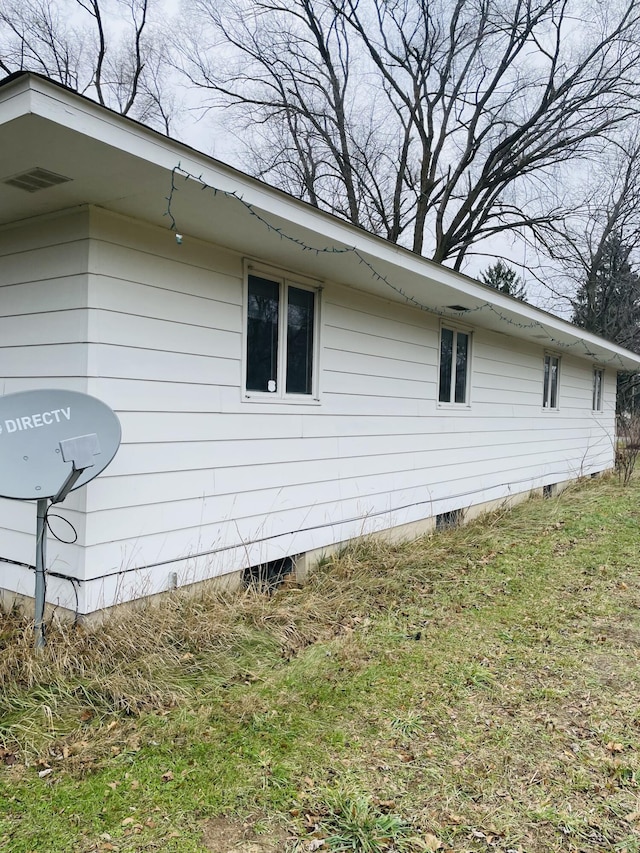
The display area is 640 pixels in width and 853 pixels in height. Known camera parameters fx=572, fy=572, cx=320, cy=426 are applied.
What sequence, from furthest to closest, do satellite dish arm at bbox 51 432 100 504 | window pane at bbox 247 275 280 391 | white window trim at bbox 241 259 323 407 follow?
window pane at bbox 247 275 280 391
white window trim at bbox 241 259 323 407
satellite dish arm at bbox 51 432 100 504

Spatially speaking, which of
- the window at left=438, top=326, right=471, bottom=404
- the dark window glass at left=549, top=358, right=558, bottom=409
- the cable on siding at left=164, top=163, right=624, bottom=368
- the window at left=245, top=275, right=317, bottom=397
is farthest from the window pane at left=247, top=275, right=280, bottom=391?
the dark window glass at left=549, top=358, right=558, bottom=409

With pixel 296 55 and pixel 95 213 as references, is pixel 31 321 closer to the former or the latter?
pixel 95 213

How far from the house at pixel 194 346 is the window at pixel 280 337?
17mm

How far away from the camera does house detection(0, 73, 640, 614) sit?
10.6ft

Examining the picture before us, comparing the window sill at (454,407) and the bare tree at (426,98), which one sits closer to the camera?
the window sill at (454,407)

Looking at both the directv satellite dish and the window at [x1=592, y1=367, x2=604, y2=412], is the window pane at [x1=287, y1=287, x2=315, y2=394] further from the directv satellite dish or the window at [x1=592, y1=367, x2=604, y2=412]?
the window at [x1=592, y1=367, x2=604, y2=412]

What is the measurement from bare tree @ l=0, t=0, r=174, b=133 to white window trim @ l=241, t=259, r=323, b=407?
10.2 m

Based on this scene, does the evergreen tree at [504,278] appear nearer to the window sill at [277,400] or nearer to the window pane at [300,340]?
the window pane at [300,340]

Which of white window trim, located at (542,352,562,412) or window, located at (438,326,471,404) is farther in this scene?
white window trim, located at (542,352,562,412)

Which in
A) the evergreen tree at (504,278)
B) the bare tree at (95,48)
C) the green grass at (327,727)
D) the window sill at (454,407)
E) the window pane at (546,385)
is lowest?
the green grass at (327,727)

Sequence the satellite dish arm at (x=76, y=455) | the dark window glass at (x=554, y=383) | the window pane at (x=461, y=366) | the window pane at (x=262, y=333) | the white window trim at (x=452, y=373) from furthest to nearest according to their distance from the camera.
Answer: the dark window glass at (x=554, y=383), the window pane at (x=461, y=366), the white window trim at (x=452, y=373), the window pane at (x=262, y=333), the satellite dish arm at (x=76, y=455)

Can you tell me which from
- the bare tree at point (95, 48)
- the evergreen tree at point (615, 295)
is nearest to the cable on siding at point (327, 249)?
the bare tree at point (95, 48)

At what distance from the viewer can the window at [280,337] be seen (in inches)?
181

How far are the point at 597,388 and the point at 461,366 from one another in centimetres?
731
